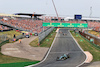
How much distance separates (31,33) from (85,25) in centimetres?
2451

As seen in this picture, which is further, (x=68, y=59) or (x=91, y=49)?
(x=91, y=49)

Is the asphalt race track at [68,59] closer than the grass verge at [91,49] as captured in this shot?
Yes

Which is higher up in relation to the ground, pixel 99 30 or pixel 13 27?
pixel 13 27

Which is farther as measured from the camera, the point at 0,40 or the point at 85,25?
the point at 85,25

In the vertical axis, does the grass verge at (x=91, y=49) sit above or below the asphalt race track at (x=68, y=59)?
below

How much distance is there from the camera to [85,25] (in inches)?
1908

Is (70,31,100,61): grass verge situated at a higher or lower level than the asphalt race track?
lower

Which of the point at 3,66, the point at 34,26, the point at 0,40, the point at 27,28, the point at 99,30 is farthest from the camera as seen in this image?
the point at 99,30

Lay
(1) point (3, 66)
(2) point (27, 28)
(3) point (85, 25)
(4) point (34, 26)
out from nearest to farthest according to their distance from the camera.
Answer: (1) point (3, 66) → (3) point (85, 25) → (2) point (27, 28) → (4) point (34, 26)

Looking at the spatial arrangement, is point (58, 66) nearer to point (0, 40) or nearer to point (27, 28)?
point (0, 40)

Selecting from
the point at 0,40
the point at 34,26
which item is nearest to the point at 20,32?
the point at 34,26

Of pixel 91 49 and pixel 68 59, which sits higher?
pixel 68 59

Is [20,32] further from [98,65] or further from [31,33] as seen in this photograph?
[98,65]

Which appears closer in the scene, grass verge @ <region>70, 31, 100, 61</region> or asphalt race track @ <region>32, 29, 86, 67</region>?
asphalt race track @ <region>32, 29, 86, 67</region>
